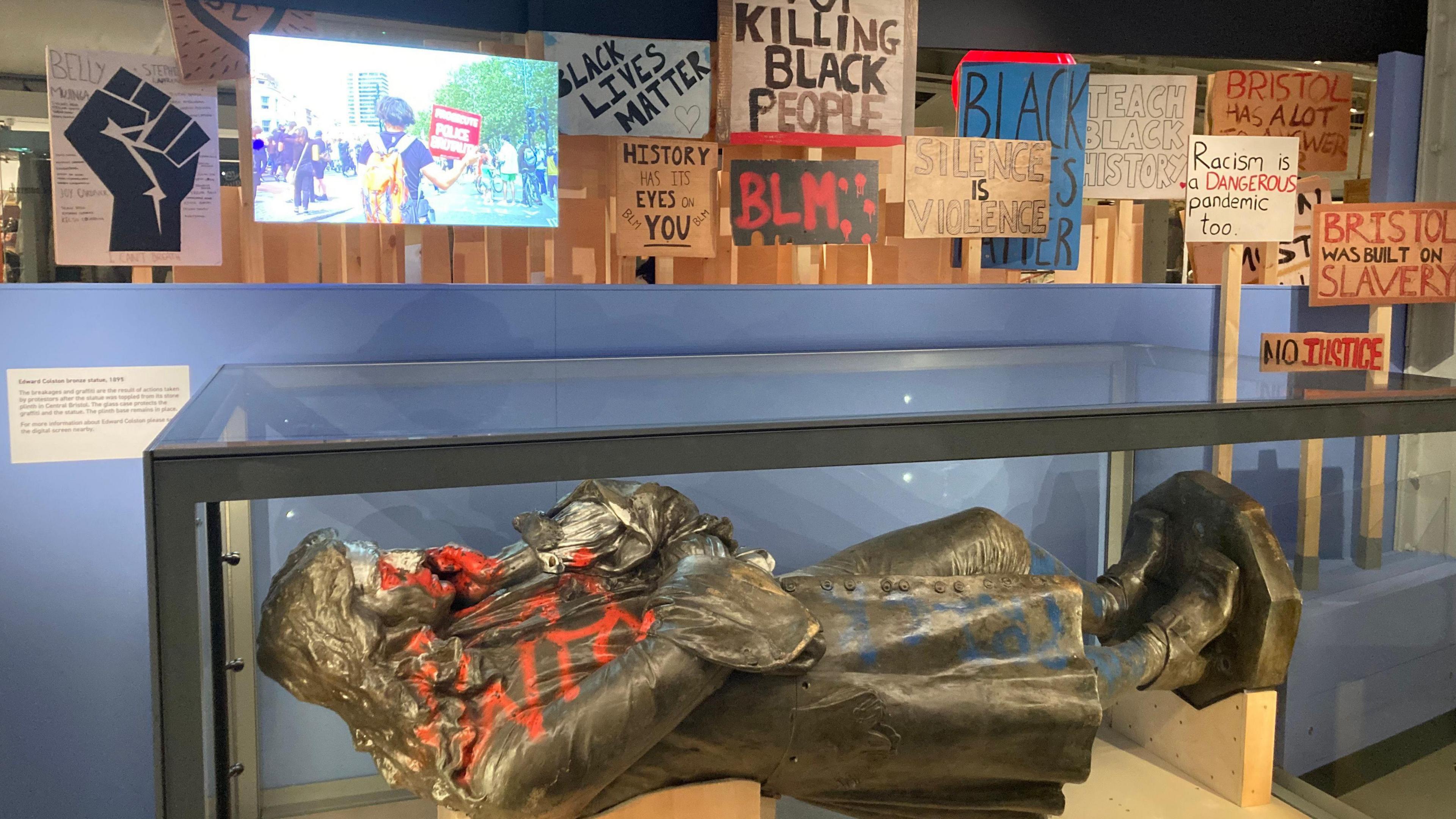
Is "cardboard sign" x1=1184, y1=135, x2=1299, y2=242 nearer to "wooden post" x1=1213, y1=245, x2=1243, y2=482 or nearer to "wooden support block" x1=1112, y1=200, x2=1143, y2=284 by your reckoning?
"wooden post" x1=1213, y1=245, x2=1243, y2=482

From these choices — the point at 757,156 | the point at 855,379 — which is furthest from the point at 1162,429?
the point at 757,156

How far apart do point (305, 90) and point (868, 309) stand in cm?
132

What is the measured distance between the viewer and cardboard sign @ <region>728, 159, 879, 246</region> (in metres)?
2.63

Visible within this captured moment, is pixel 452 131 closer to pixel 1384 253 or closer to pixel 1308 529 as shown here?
pixel 1308 529

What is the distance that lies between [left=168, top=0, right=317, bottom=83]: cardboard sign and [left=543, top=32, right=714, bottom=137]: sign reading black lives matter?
2.12 ft

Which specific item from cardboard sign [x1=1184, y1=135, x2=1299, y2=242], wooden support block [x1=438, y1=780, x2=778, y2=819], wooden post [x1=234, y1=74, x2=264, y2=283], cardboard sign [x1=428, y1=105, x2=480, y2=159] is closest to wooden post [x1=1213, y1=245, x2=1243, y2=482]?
cardboard sign [x1=1184, y1=135, x2=1299, y2=242]

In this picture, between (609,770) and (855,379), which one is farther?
(855,379)

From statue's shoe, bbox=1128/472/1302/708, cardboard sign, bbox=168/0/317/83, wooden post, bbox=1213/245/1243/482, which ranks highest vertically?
cardboard sign, bbox=168/0/317/83

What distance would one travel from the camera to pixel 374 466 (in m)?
1.23

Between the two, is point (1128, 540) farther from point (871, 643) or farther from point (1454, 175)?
point (1454, 175)

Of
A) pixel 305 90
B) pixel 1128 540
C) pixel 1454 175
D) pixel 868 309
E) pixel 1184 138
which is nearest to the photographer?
pixel 305 90

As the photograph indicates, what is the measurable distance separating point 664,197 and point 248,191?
3.00 ft

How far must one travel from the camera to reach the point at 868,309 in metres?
2.65

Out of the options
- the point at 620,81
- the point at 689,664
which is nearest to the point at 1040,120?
the point at 620,81
